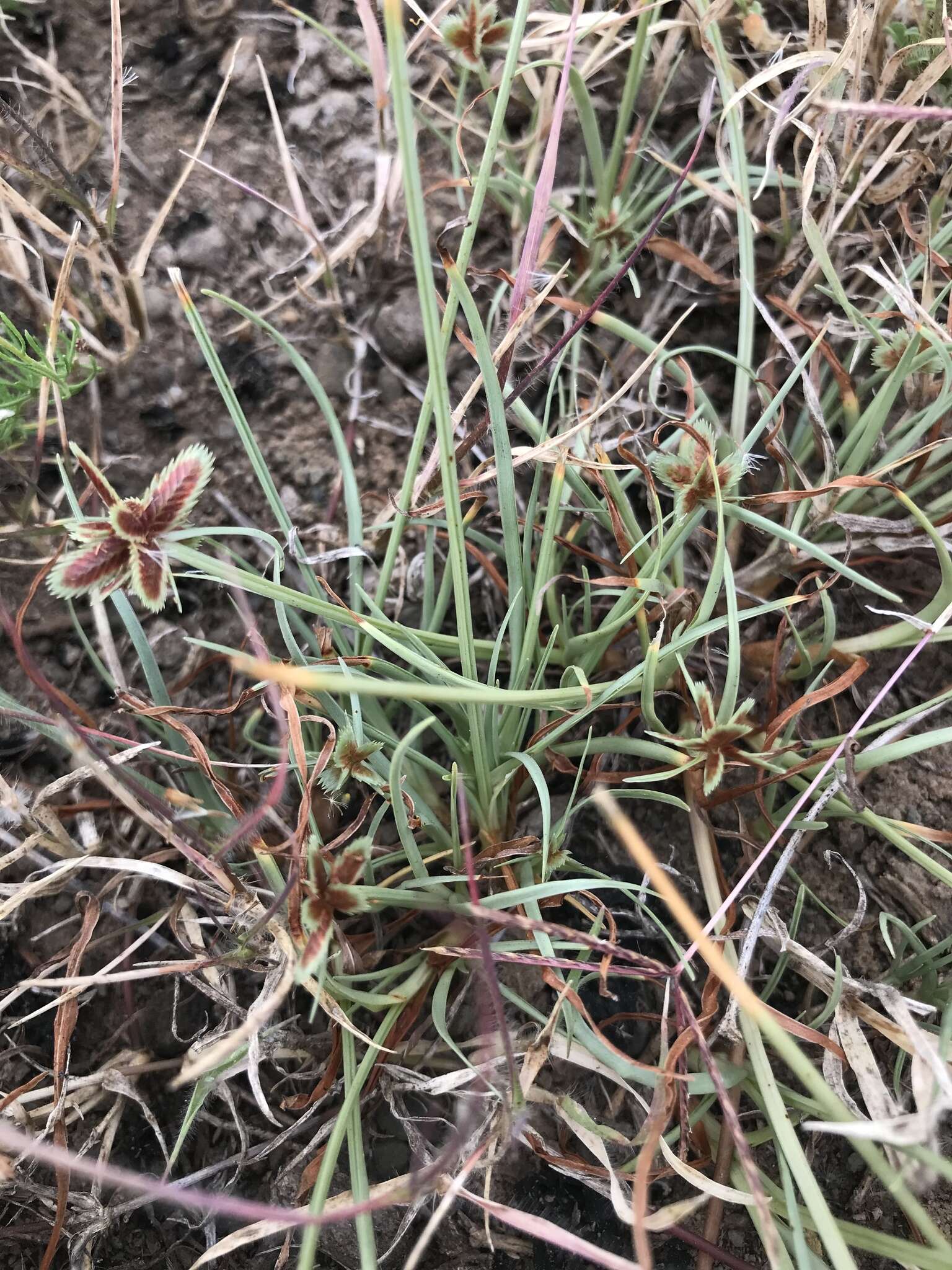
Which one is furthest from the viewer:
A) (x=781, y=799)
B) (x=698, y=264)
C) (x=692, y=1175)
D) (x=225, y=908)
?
(x=698, y=264)

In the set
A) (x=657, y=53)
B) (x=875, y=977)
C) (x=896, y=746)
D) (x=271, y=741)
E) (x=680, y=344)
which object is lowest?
(x=875, y=977)

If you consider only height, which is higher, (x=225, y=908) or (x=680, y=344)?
(x=680, y=344)

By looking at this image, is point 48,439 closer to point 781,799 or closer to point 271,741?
point 271,741

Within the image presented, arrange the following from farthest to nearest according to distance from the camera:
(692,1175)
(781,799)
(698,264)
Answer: (698,264), (781,799), (692,1175)

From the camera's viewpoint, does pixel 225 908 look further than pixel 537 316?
No

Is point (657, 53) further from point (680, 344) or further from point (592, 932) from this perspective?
point (592, 932)

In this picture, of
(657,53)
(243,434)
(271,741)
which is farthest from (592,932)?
(657,53)
